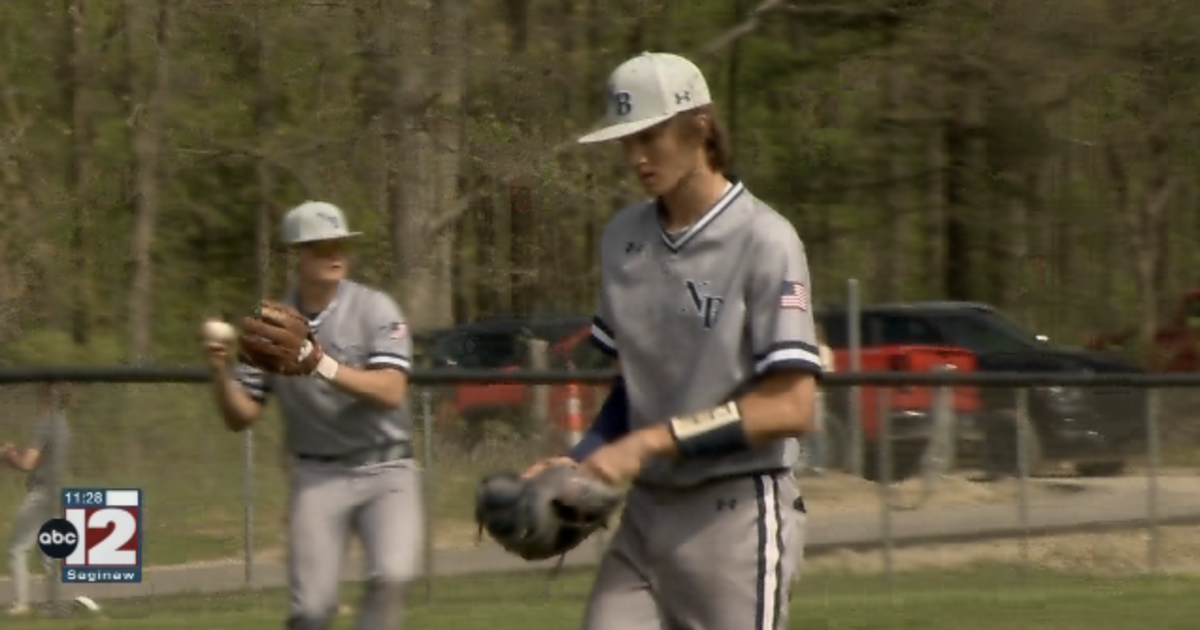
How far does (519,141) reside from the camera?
21656 mm

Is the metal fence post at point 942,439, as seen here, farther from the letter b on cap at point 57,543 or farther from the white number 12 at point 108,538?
the letter b on cap at point 57,543

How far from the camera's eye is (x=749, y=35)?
70.5 ft

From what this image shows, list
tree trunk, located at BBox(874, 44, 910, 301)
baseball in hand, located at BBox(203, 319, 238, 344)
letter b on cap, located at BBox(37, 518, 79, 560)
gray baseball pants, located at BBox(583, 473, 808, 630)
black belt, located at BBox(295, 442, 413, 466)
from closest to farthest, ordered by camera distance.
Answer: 1. gray baseball pants, located at BBox(583, 473, 808, 630)
2. baseball in hand, located at BBox(203, 319, 238, 344)
3. black belt, located at BBox(295, 442, 413, 466)
4. letter b on cap, located at BBox(37, 518, 79, 560)
5. tree trunk, located at BBox(874, 44, 910, 301)

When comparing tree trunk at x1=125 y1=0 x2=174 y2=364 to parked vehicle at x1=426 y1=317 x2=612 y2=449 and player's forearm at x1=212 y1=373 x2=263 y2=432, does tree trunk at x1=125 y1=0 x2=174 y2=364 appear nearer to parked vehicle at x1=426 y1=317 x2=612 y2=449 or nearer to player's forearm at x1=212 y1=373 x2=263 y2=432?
parked vehicle at x1=426 y1=317 x2=612 y2=449

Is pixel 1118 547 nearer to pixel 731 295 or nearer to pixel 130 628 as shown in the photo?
pixel 130 628

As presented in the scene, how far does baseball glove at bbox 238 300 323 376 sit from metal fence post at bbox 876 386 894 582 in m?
7.12

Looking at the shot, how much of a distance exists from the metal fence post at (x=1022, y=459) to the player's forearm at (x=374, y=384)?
22.6ft

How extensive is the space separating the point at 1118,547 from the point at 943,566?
1257mm

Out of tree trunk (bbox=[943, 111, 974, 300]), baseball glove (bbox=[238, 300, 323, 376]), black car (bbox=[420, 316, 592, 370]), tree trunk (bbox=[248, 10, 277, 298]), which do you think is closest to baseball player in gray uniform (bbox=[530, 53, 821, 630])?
baseball glove (bbox=[238, 300, 323, 376])

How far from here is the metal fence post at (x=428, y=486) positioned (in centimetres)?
1280

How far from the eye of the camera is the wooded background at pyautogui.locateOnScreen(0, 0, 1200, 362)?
2030cm

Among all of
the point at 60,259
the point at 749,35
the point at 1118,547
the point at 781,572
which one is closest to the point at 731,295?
the point at 781,572

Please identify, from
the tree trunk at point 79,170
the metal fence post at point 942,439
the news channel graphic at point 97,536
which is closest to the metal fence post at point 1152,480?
the metal fence post at point 942,439

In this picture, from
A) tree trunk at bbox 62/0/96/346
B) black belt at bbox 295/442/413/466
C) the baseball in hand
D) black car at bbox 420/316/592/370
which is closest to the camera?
the baseball in hand
